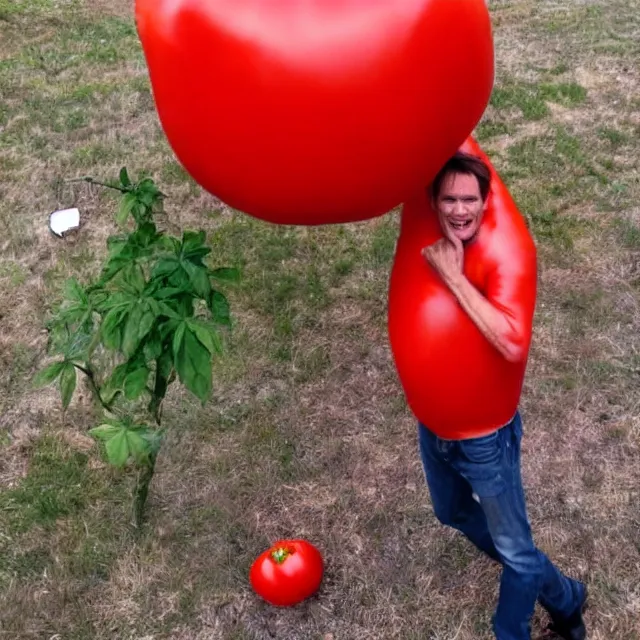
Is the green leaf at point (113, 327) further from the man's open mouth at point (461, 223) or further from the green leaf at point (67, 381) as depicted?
the man's open mouth at point (461, 223)

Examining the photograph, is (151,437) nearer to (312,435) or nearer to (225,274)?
(225,274)

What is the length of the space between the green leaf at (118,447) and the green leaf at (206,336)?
0.46 metres

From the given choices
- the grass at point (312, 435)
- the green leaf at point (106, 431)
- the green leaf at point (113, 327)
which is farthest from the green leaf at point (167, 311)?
the grass at point (312, 435)

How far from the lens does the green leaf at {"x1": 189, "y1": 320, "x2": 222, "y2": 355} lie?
2.54 meters

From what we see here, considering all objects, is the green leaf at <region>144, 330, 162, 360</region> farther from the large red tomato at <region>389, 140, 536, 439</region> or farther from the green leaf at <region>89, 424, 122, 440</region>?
the large red tomato at <region>389, 140, 536, 439</region>

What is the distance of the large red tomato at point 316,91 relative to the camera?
5.23 ft

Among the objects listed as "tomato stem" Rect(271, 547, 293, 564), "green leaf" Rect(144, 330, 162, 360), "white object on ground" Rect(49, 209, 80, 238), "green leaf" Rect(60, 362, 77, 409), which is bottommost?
"white object on ground" Rect(49, 209, 80, 238)

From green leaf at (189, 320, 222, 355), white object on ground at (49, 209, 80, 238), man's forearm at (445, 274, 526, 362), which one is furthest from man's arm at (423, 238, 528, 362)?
white object on ground at (49, 209, 80, 238)

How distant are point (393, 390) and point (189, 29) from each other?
2629 mm

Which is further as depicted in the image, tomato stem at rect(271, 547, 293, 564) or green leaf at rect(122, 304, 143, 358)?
tomato stem at rect(271, 547, 293, 564)

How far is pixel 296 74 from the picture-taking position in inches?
62.6

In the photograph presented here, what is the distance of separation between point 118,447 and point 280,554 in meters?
0.79

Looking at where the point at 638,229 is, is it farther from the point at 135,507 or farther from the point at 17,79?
the point at 17,79

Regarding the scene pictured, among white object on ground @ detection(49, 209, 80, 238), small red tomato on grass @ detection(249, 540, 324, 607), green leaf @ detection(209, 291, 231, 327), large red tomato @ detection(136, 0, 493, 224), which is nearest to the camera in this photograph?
large red tomato @ detection(136, 0, 493, 224)
